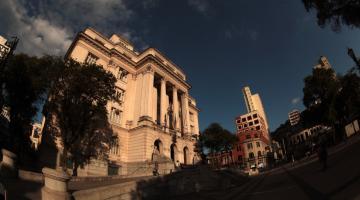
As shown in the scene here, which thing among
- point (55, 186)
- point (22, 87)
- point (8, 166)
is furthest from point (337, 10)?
point (22, 87)

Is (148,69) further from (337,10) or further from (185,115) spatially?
(337,10)

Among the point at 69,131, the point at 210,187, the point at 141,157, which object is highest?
the point at 69,131

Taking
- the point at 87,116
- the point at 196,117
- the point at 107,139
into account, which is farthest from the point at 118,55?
the point at 196,117

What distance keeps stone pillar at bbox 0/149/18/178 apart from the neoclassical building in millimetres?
14700

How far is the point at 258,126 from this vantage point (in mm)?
94188

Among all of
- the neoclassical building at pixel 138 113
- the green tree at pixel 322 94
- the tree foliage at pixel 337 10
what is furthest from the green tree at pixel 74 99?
the green tree at pixel 322 94

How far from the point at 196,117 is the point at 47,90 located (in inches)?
1615

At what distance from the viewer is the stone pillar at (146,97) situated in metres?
35.8

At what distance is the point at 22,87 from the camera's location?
77.0ft

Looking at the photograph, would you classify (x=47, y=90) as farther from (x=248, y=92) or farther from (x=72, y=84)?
(x=248, y=92)

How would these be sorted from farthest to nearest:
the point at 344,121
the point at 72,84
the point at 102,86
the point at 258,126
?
the point at 258,126 → the point at 344,121 → the point at 102,86 → the point at 72,84

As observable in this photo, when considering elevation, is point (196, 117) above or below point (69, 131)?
above

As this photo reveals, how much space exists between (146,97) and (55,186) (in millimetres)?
30474

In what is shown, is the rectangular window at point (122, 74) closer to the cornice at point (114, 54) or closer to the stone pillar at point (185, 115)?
the cornice at point (114, 54)
